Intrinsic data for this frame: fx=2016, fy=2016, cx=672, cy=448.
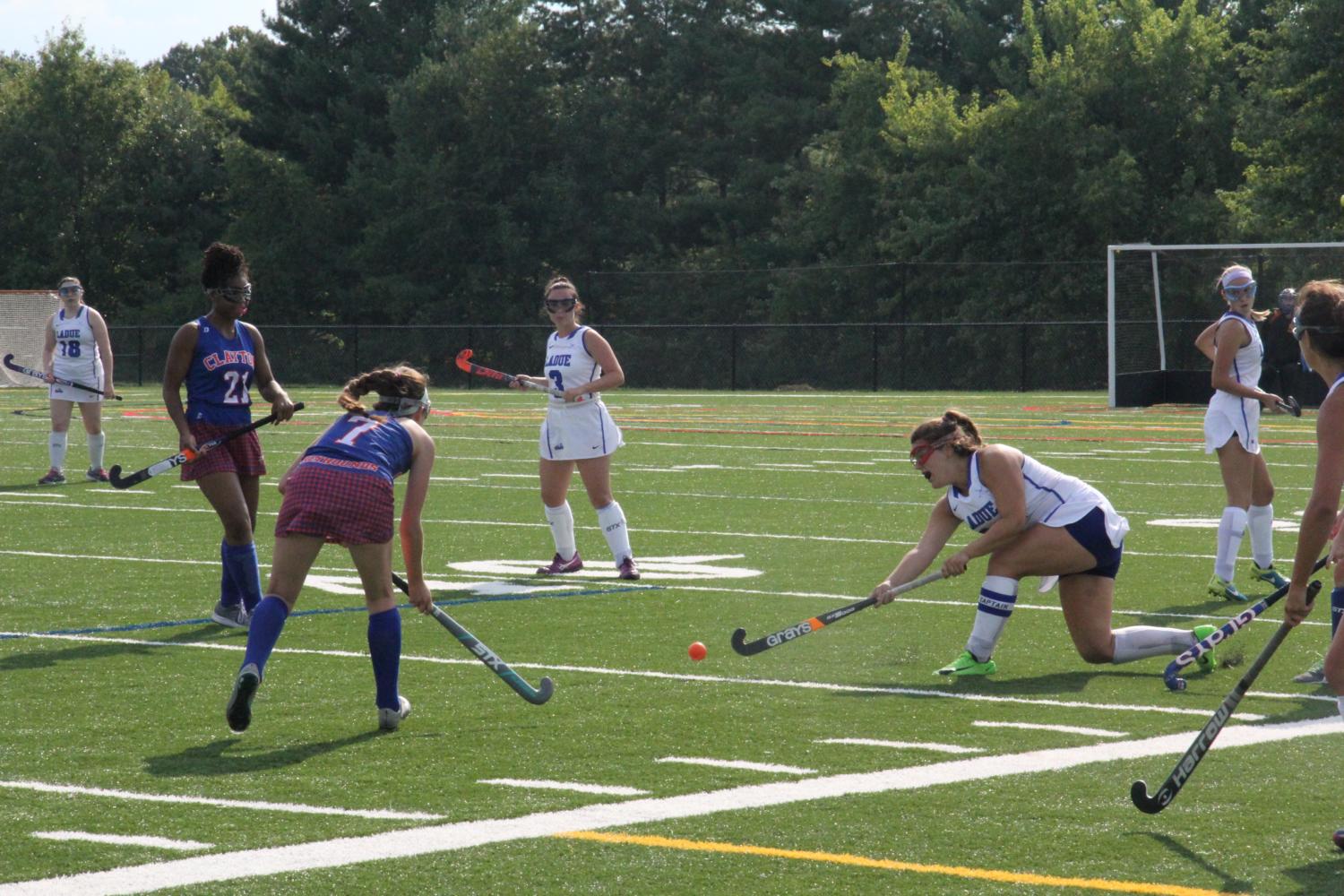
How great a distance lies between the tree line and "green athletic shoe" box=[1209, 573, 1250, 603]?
36317 mm

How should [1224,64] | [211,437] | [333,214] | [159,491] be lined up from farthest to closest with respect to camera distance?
[333,214], [1224,64], [159,491], [211,437]

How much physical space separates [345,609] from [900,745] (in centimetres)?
469

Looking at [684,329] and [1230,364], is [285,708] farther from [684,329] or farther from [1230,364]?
[684,329]

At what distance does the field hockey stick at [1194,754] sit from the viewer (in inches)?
242

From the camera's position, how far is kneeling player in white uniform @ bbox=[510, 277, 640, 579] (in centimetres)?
1255

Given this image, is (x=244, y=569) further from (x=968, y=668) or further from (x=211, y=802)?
(x=211, y=802)

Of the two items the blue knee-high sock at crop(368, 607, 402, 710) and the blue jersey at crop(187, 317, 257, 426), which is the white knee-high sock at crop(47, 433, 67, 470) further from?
the blue knee-high sock at crop(368, 607, 402, 710)

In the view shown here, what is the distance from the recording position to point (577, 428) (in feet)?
41.2

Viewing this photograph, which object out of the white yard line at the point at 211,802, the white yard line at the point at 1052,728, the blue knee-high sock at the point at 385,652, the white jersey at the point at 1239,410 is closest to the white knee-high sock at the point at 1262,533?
the white jersey at the point at 1239,410

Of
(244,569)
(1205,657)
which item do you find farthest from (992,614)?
(244,569)

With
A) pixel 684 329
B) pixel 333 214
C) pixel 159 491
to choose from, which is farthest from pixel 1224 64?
pixel 159 491

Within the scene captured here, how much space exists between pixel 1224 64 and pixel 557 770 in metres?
45.3

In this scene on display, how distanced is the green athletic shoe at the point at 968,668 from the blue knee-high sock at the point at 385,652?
8.44ft

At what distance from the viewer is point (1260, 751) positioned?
724 centimetres
